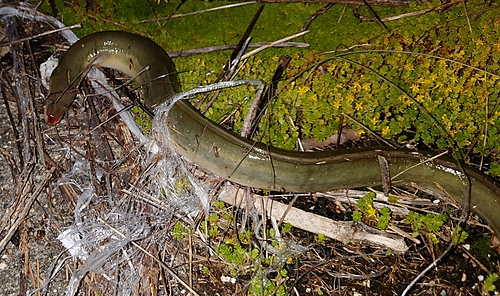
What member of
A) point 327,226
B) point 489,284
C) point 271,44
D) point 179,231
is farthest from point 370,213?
point 271,44

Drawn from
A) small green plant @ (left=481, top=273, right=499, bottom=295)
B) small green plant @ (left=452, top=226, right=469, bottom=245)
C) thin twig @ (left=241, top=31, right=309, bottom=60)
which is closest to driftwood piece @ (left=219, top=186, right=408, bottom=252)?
small green plant @ (left=452, top=226, right=469, bottom=245)

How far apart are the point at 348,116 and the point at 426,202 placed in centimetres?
79

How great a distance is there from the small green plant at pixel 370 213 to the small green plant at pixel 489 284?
0.65 m

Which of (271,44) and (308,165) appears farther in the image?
(271,44)

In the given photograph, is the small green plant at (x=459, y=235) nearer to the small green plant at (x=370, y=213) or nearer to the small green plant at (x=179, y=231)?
the small green plant at (x=370, y=213)

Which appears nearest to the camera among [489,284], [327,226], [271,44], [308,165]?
[489,284]

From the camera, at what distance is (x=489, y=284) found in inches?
103

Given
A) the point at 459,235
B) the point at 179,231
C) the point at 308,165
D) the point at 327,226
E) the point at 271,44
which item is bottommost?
the point at 459,235

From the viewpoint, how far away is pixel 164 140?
2.98m

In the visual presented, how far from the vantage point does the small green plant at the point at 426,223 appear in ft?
9.09

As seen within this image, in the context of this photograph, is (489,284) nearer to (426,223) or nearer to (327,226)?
(426,223)

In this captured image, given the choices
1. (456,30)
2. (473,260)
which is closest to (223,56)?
(456,30)

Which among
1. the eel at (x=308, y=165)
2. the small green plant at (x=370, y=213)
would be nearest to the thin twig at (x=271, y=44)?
the eel at (x=308, y=165)

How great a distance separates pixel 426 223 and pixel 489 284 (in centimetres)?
49
